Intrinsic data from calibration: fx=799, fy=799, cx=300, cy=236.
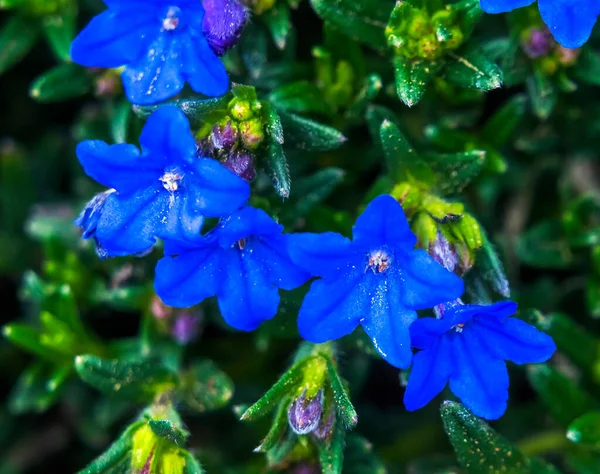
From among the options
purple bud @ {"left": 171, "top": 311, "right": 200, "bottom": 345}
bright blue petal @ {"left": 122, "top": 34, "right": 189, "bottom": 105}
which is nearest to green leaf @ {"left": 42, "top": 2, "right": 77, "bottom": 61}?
bright blue petal @ {"left": 122, "top": 34, "right": 189, "bottom": 105}

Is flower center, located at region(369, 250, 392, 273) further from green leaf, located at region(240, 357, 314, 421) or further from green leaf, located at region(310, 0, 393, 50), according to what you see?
green leaf, located at region(310, 0, 393, 50)

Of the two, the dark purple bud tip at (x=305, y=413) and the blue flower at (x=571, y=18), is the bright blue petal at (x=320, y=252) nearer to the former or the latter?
the dark purple bud tip at (x=305, y=413)

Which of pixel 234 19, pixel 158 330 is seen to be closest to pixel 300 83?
pixel 234 19

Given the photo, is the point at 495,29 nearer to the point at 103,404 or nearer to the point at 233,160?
the point at 233,160

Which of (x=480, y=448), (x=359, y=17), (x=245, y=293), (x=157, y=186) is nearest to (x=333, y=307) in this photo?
(x=245, y=293)

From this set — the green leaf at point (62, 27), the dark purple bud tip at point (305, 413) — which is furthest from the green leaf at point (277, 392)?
the green leaf at point (62, 27)
